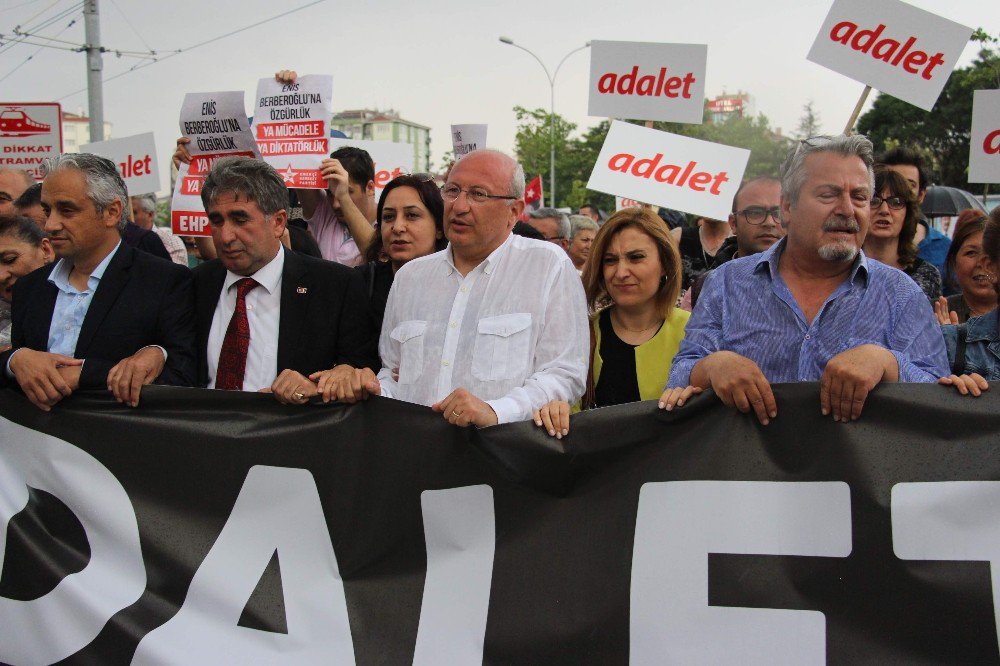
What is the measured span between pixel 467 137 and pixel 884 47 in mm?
3915

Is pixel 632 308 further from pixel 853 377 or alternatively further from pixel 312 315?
pixel 853 377

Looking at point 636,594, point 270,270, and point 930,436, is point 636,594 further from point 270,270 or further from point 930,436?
point 270,270

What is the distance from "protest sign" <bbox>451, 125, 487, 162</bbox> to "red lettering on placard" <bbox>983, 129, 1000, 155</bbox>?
13.2 feet

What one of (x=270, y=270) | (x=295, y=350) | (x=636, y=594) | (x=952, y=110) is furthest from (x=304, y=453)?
(x=952, y=110)

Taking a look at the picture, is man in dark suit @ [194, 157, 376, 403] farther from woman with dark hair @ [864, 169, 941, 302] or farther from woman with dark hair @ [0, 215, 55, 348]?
woman with dark hair @ [864, 169, 941, 302]

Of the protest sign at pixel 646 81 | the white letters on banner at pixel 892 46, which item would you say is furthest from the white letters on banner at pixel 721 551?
the protest sign at pixel 646 81

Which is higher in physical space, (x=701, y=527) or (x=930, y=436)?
(x=930, y=436)

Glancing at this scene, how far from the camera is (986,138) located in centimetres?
541

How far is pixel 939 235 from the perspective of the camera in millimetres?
5570

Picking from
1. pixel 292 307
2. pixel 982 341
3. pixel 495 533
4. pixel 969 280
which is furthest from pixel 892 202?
pixel 292 307

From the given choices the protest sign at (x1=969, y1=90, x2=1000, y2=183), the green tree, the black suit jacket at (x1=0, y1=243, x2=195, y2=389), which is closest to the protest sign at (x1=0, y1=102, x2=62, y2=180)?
the black suit jacket at (x1=0, y1=243, x2=195, y2=389)

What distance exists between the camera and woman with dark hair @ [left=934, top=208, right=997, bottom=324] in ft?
13.2

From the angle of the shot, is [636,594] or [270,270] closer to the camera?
[636,594]

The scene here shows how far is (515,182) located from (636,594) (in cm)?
153
